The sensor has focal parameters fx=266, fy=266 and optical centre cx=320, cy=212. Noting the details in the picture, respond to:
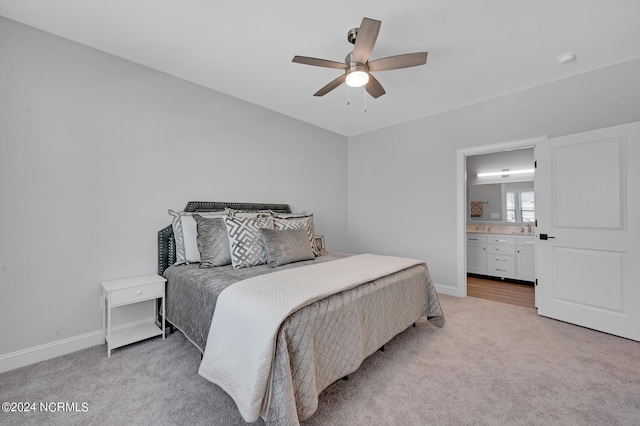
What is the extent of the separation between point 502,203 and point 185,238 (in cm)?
552

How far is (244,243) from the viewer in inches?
100

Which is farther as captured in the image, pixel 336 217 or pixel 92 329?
pixel 336 217

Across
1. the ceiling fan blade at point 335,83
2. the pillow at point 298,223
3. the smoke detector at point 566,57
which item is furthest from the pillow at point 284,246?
the smoke detector at point 566,57

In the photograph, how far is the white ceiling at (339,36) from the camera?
191 centimetres

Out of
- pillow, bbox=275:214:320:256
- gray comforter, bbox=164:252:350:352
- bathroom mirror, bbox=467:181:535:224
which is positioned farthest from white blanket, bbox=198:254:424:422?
bathroom mirror, bbox=467:181:535:224

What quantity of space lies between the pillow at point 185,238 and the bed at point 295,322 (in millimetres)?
97

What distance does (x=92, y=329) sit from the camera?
235 cm

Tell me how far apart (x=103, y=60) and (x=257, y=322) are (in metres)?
2.75

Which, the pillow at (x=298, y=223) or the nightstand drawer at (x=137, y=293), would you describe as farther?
the pillow at (x=298, y=223)

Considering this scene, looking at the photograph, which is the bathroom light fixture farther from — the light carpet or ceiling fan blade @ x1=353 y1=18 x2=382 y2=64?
ceiling fan blade @ x1=353 y1=18 x2=382 y2=64

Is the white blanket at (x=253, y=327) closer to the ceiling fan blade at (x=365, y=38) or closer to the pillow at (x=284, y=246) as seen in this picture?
the pillow at (x=284, y=246)

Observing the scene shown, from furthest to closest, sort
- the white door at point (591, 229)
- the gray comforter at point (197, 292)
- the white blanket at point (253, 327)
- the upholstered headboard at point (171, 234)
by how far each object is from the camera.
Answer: the upholstered headboard at point (171, 234)
the white door at point (591, 229)
the gray comforter at point (197, 292)
the white blanket at point (253, 327)

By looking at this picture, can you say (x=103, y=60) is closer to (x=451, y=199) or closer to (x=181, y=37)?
(x=181, y=37)

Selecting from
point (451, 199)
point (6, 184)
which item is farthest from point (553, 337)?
point (6, 184)
